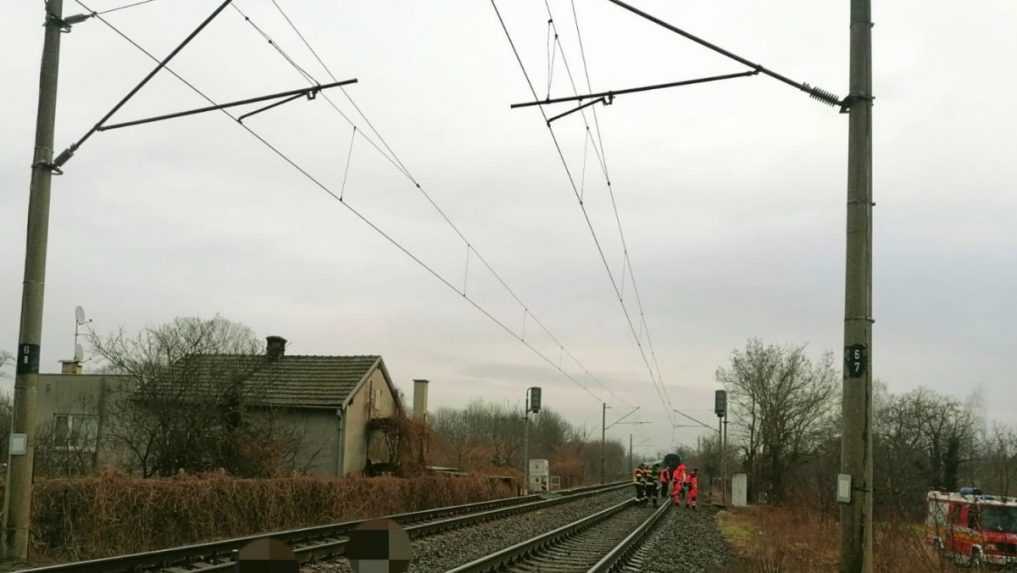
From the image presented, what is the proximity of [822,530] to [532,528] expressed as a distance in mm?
7843

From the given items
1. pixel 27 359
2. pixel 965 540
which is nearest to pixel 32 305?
pixel 27 359

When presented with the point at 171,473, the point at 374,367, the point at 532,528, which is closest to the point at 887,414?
the point at 374,367

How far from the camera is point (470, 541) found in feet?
69.3

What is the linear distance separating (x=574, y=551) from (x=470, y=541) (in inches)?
95.7

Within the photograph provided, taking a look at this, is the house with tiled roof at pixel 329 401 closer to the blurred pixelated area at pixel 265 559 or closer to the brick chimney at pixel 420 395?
the brick chimney at pixel 420 395

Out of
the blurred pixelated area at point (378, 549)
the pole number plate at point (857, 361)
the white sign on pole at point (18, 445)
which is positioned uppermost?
the pole number plate at point (857, 361)

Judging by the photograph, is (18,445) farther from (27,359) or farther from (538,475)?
(538,475)

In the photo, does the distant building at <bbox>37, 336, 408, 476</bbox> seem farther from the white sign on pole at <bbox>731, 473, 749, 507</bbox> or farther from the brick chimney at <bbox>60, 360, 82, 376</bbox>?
the white sign on pole at <bbox>731, 473, 749, 507</bbox>

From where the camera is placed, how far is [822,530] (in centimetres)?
2183

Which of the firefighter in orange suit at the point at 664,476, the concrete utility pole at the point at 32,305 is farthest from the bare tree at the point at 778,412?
the concrete utility pole at the point at 32,305

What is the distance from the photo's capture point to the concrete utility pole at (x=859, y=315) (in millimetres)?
9789

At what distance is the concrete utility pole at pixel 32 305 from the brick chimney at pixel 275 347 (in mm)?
26578

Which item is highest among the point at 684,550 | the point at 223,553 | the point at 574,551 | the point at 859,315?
the point at 859,315

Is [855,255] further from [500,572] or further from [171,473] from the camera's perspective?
[171,473]
